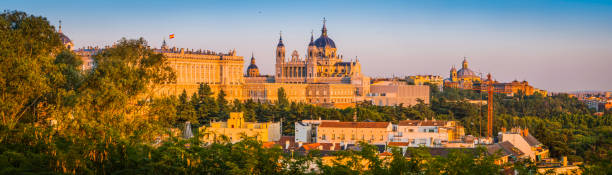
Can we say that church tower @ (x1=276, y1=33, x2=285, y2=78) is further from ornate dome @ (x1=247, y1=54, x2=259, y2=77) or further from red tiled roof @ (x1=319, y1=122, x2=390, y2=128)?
red tiled roof @ (x1=319, y1=122, x2=390, y2=128)

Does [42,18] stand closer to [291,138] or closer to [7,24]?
[7,24]

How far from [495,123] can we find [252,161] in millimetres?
63951

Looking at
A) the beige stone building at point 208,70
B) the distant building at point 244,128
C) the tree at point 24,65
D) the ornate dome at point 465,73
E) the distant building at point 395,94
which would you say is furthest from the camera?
the ornate dome at point 465,73

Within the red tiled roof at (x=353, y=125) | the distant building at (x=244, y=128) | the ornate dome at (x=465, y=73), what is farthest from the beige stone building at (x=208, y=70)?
the ornate dome at (x=465, y=73)

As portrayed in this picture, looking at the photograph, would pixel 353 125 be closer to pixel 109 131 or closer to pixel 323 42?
pixel 109 131

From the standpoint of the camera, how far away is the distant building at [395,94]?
13062 centimetres

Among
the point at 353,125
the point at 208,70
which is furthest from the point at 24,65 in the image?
the point at 208,70

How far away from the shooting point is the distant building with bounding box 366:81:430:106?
131 m

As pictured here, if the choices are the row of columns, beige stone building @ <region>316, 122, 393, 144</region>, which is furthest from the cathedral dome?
beige stone building @ <region>316, 122, 393, 144</region>

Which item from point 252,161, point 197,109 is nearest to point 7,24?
point 252,161

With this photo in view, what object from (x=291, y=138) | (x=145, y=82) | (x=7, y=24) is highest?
(x=7, y=24)

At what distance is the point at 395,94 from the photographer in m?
133

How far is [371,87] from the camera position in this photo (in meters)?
137

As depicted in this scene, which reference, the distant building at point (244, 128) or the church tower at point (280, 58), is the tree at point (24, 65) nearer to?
the distant building at point (244, 128)
